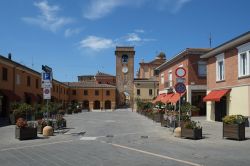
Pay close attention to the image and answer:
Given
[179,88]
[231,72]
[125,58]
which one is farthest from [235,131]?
[125,58]

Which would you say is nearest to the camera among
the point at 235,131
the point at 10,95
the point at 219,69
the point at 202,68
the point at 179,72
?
the point at 235,131

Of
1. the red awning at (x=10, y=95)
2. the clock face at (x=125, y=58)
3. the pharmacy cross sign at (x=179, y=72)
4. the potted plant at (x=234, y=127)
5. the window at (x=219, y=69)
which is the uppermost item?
the clock face at (x=125, y=58)

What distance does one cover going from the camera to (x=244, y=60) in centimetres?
2456

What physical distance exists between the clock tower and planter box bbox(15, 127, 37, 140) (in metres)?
72.5

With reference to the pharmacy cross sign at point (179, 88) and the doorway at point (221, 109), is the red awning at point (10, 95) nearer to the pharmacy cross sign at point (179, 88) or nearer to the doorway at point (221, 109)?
the doorway at point (221, 109)

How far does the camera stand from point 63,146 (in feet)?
44.5

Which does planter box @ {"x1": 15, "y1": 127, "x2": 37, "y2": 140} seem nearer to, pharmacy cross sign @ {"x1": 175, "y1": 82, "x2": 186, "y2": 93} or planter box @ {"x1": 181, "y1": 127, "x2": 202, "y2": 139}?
planter box @ {"x1": 181, "y1": 127, "x2": 202, "y2": 139}

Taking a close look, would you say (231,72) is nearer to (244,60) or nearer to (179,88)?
(244,60)

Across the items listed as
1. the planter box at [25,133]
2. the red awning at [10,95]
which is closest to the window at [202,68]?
the red awning at [10,95]

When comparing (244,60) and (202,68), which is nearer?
(244,60)

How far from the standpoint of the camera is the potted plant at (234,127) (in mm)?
15211

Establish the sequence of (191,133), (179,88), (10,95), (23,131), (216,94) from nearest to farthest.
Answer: (191,133)
(23,131)
(179,88)
(216,94)
(10,95)

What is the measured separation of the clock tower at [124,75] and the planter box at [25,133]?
72.5 m

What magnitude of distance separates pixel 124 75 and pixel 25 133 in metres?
75.1
